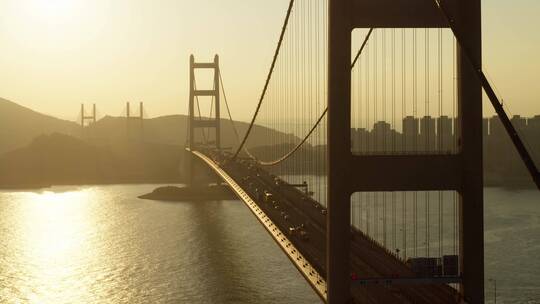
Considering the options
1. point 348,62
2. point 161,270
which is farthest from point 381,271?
point 161,270

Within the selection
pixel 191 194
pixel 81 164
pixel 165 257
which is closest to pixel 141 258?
pixel 165 257

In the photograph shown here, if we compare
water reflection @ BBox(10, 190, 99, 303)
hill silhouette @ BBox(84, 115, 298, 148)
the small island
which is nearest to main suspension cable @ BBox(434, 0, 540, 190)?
water reflection @ BBox(10, 190, 99, 303)

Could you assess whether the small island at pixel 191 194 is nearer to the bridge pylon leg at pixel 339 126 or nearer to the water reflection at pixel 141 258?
the water reflection at pixel 141 258

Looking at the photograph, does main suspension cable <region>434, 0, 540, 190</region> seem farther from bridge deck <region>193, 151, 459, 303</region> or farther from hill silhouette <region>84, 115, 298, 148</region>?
hill silhouette <region>84, 115, 298, 148</region>

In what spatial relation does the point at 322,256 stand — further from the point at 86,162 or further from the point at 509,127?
the point at 86,162

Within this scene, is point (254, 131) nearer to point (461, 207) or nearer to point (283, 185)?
point (283, 185)

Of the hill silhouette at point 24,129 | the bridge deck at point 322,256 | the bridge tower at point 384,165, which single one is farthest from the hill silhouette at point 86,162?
the bridge tower at point 384,165

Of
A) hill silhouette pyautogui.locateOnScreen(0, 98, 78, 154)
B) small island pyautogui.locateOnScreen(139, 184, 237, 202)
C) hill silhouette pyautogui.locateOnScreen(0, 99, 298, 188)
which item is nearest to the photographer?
small island pyautogui.locateOnScreen(139, 184, 237, 202)
